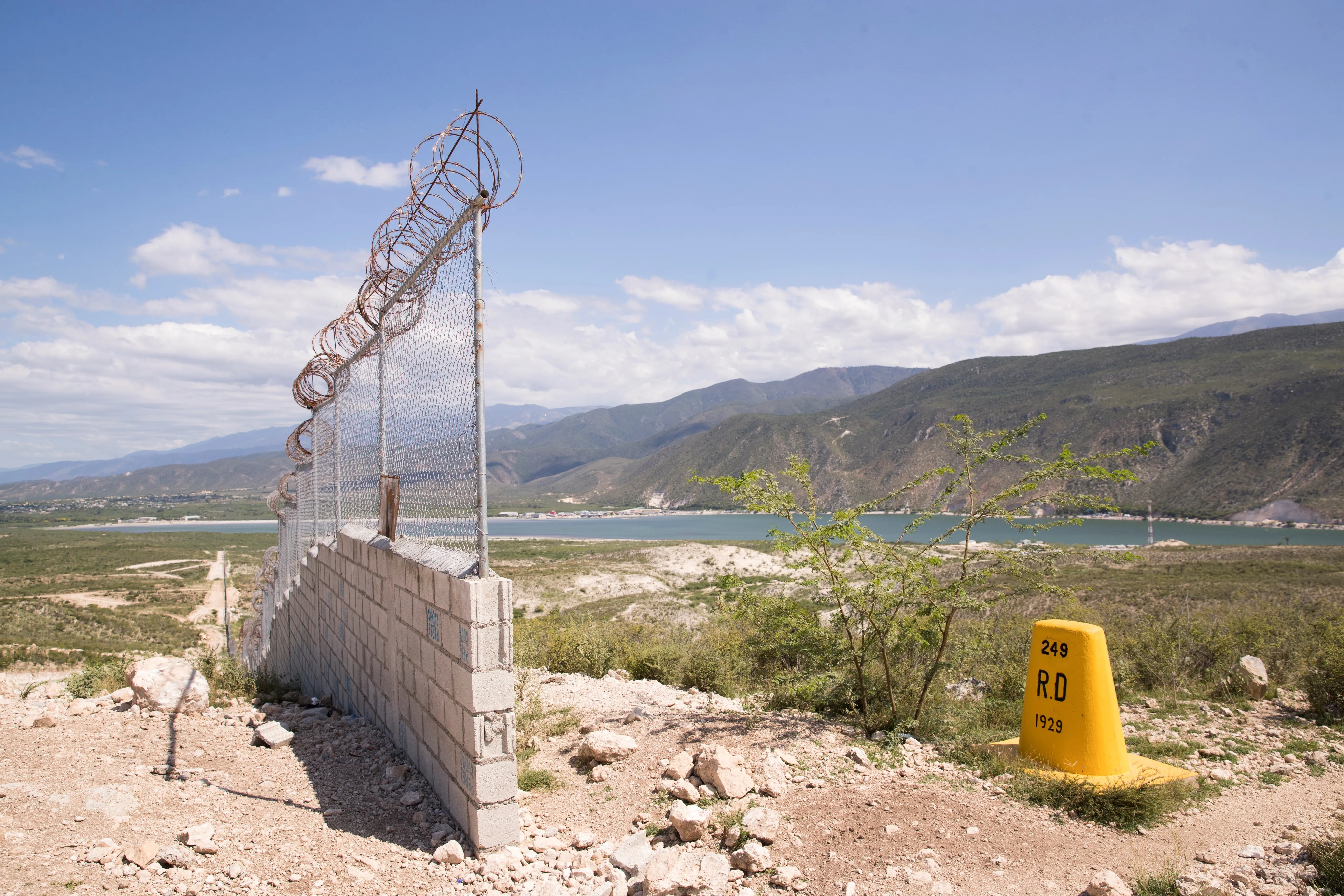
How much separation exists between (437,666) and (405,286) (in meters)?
2.85

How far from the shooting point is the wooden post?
557 cm

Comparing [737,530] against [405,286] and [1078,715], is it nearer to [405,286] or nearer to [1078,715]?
[1078,715]

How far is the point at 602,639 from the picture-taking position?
32.6 feet

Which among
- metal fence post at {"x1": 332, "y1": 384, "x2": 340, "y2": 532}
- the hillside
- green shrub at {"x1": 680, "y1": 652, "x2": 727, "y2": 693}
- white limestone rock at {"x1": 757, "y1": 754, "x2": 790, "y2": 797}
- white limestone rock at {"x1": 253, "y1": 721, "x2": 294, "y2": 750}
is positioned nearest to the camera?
white limestone rock at {"x1": 757, "y1": 754, "x2": 790, "y2": 797}

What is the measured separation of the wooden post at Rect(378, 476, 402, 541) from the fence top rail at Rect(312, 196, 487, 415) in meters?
1.38

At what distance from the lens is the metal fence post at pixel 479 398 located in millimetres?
4000

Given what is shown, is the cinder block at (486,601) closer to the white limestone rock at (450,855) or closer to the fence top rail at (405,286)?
the white limestone rock at (450,855)

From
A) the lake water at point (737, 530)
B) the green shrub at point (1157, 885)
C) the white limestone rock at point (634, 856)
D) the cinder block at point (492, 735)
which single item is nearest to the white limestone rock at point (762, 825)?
the white limestone rock at point (634, 856)

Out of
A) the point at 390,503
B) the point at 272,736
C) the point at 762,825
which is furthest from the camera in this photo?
the point at 272,736

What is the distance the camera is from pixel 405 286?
18.0 ft

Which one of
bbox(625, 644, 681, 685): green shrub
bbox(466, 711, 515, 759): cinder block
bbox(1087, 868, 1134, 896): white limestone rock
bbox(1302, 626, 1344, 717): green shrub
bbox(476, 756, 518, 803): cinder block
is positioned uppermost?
bbox(466, 711, 515, 759): cinder block

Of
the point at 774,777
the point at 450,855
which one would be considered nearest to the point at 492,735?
the point at 450,855

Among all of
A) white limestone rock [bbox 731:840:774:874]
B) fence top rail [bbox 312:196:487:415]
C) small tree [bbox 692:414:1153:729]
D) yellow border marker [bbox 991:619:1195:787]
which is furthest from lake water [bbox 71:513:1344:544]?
white limestone rock [bbox 731:840:774:874]

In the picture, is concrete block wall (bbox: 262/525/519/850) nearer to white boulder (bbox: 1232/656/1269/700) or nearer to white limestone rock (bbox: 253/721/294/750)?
white limestone rock (bbox: 253/721/294/750)
